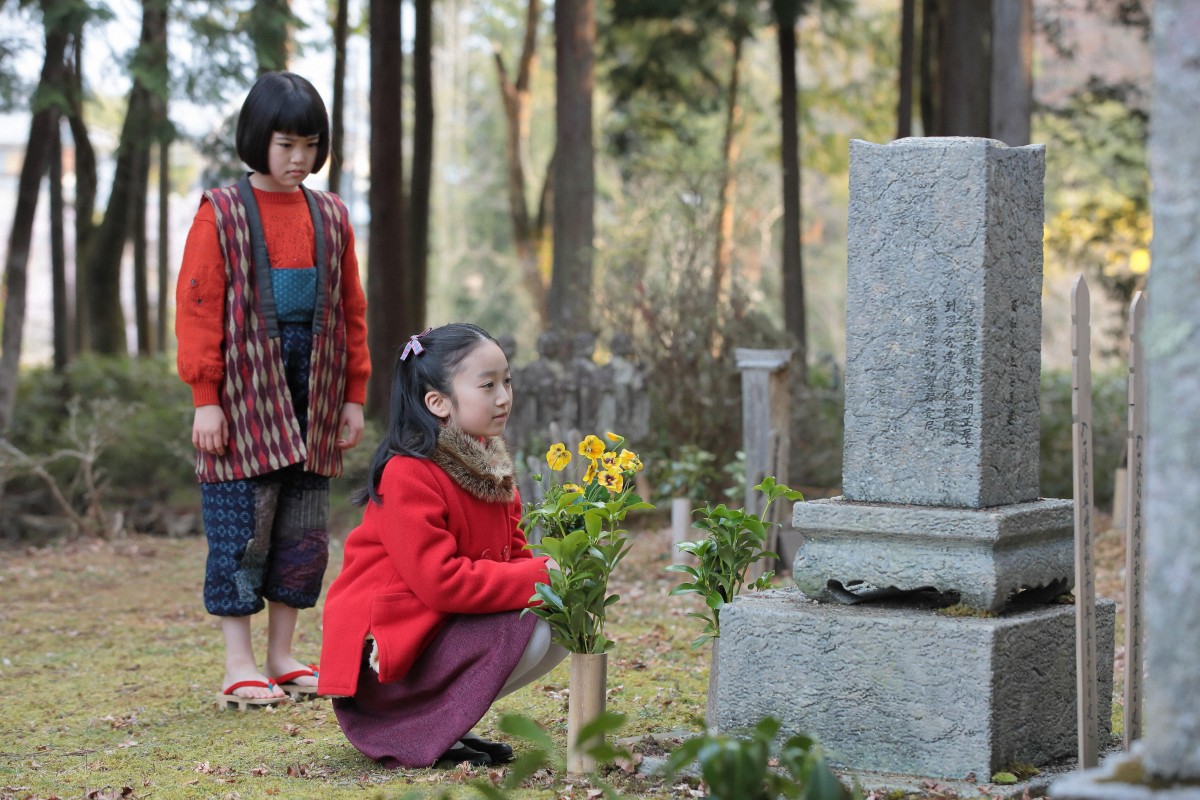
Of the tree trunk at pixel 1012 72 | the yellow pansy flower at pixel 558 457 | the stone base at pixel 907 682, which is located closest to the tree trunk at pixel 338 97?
the tree trunk at pixel 1012 72

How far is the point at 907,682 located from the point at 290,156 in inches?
105

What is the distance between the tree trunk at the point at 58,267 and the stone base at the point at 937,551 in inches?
470

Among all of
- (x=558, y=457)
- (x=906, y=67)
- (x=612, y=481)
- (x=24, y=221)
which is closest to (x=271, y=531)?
(x=558, y=457)

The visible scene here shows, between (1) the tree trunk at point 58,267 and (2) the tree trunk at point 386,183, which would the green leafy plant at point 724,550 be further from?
(1) the tree trunk at point 58,267

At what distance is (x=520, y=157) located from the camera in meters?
20.8

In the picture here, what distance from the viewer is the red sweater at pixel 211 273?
448 cm

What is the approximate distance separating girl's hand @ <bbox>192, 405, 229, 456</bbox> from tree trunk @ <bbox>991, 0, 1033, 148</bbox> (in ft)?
25.4

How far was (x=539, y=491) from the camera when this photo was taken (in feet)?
25.4

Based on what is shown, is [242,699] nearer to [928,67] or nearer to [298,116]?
[298,116]

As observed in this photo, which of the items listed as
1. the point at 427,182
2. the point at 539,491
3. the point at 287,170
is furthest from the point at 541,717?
the point at 427,182

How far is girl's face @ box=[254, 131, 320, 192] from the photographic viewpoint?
14.9 ft

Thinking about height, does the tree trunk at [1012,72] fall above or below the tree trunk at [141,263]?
above

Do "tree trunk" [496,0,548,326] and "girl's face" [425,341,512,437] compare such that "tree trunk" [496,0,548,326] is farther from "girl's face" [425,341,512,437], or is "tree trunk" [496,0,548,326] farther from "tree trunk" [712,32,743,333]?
"girl's face" [425,341,512,437]

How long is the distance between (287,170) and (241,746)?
6.21 ft
